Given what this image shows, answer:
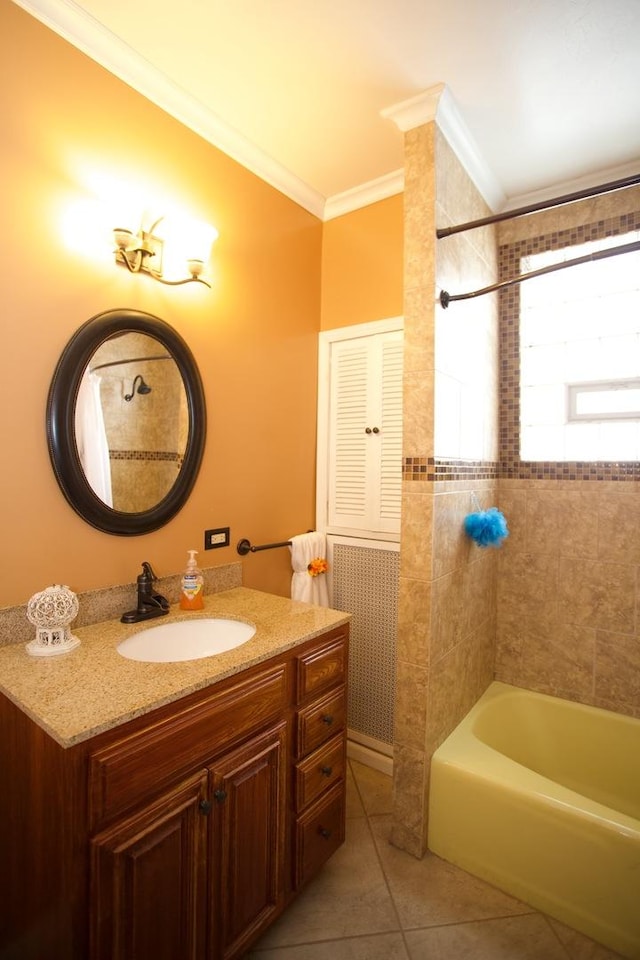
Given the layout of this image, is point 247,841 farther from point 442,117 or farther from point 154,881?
point 442,117

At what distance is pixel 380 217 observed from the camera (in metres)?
2.20

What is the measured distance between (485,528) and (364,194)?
168 centimetres

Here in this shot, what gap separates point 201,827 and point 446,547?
45.5 inches

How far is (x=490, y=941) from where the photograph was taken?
4.58 feet

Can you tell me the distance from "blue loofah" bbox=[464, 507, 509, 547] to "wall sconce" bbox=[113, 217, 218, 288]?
138 cm

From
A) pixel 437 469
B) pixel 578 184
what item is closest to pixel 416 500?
pixel 437 469

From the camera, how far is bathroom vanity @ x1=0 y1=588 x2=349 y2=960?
895 millimetres

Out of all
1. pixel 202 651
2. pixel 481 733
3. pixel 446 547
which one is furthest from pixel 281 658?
pixel 481 733

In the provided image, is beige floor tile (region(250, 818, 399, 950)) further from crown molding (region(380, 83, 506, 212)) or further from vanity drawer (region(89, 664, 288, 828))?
crown molding (region(380, 83, 506, 212))

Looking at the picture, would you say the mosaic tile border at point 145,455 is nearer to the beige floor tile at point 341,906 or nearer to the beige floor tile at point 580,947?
the beige floor tile at point 341,906

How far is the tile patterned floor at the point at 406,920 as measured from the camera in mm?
1354

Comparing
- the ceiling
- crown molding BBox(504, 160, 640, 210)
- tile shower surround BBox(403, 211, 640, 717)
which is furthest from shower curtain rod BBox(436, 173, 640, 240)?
tile shower surround BBox(403, 211, 640, 717)

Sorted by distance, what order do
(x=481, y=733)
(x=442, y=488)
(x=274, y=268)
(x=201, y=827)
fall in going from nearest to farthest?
(x=201, y=827)
(x=442, y=488)
(x=481, y=733)
(x=274, y=268)

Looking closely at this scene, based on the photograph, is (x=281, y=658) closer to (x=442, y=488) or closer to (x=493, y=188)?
(x=442, y=488)
